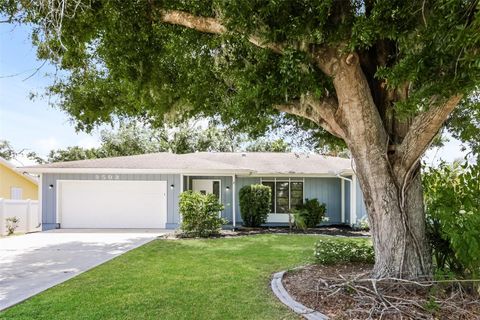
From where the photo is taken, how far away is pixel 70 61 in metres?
6.67

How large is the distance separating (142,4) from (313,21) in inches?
115

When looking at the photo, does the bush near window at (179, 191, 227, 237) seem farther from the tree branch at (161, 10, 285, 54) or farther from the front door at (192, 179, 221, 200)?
the tree branch at (161, 10, 285, 54)

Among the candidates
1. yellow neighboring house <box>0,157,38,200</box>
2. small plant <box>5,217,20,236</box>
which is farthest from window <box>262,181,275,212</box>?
yellow neighboring house <box>0,157,38,200</box>

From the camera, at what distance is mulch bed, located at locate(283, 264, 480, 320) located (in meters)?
4.15

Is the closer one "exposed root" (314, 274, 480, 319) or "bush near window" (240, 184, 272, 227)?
"exposed root" (314, 274, 480, 319)

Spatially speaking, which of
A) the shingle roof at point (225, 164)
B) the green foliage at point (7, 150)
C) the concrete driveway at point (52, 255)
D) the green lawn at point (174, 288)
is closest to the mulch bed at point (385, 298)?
the green lawn at point (174, 288)

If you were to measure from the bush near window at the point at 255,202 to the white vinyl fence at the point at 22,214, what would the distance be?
877 centimetres

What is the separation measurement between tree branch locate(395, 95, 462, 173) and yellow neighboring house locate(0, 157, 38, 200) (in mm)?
18494

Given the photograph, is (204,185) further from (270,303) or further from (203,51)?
(270,303)

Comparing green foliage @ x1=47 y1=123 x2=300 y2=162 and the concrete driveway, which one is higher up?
green foliage @ x1=47 y1=123 x2=300 y2=162

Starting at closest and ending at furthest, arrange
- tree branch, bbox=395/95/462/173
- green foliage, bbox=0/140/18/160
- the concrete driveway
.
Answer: tree branch, bbox=395/95/462/173 → the concrete driveway → green foliage, bbox=0/140/18/160

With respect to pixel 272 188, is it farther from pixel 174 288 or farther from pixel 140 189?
pixel 174 288

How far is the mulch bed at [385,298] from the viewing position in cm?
415

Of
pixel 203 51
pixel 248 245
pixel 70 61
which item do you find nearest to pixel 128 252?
pixel 248 245
